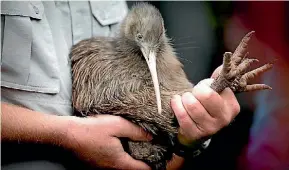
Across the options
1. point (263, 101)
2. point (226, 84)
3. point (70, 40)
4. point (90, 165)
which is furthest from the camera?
point (263, 101)

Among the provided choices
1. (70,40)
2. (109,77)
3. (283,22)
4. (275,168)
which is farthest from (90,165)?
(283,22)

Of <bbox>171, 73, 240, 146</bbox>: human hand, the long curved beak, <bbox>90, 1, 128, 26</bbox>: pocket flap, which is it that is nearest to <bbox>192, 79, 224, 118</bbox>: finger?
<bbox>171, 73, 240, 146</bbox>: human hand

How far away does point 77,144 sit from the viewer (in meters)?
2.00

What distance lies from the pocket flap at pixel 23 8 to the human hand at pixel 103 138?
33cm

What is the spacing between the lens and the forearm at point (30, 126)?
193 cm

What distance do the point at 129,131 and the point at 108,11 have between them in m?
0.48

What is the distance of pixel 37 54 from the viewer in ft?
6.57

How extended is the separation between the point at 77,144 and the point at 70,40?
386mm

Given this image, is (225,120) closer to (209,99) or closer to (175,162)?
(209,99)

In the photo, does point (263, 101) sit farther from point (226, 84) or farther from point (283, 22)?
point (226, 84)

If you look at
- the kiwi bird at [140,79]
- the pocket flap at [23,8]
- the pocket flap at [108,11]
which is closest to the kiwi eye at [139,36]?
the kiwi bird at [140,79]

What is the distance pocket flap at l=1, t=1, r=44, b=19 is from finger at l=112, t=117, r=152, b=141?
0.39 meters

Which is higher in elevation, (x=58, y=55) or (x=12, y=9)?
(x=12, y=9)

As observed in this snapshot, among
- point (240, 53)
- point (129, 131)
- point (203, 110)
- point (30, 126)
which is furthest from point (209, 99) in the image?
point (30, 126)
